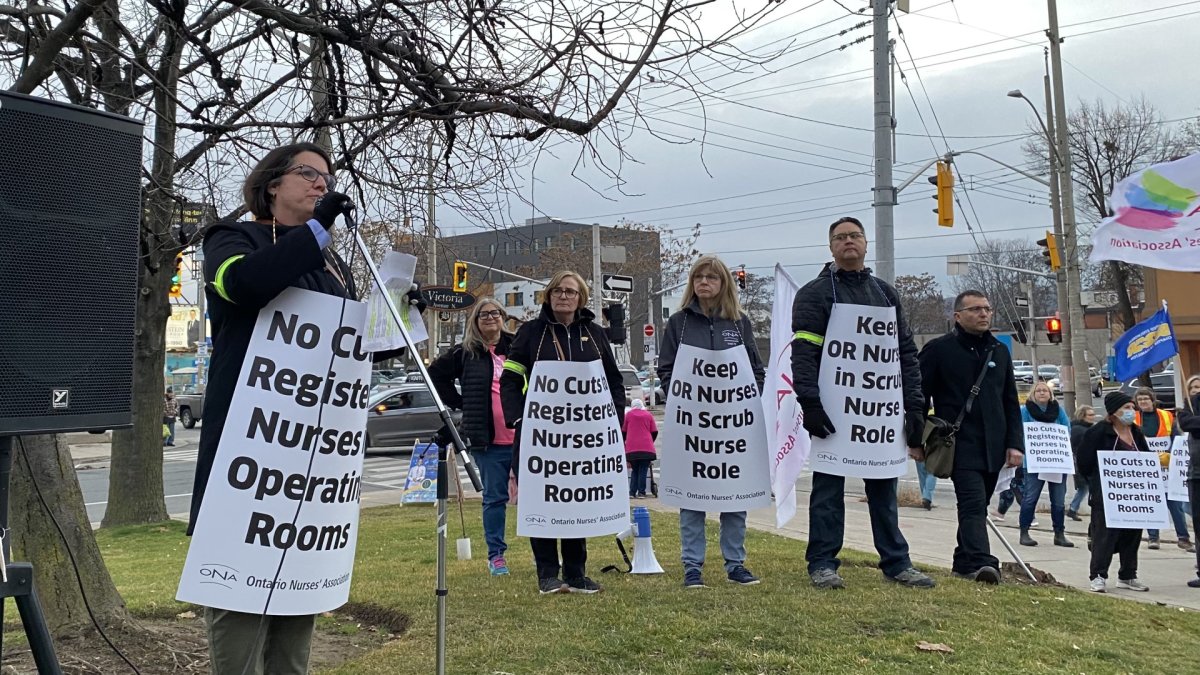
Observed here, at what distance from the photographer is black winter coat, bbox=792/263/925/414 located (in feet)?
21.4

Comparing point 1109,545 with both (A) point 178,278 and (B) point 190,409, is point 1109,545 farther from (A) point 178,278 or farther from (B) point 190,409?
(B) point 190,409

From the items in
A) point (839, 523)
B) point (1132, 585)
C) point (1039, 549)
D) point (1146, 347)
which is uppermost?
point (1146, 347)

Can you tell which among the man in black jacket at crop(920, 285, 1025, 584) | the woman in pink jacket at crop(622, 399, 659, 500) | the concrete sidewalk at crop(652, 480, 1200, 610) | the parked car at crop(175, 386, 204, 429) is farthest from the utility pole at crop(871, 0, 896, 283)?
the parked car at crop(175, 386, 204, 429)

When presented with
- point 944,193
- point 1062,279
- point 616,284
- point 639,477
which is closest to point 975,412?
point 639,477

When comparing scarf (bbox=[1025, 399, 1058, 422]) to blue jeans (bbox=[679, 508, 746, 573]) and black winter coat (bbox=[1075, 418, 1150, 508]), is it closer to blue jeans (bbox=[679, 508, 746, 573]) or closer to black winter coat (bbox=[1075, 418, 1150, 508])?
black winter coat (bbox=[1075, 418, 1150, 508])

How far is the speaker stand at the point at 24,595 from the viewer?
3.00 metres

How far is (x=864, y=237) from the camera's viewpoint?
667cm

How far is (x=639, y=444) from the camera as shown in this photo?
15.3m

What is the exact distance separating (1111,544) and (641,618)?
5.27 meters

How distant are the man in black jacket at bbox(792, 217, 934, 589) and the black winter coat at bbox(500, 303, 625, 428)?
4.06 ft

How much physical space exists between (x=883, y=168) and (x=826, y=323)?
8.76 meters

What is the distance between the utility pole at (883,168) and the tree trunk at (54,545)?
11.5 metres

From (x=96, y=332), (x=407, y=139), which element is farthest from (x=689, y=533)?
(x=96, y=332)

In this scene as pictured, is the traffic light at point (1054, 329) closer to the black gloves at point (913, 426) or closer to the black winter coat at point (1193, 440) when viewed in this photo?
the black winter coat at point (1193, 440)
